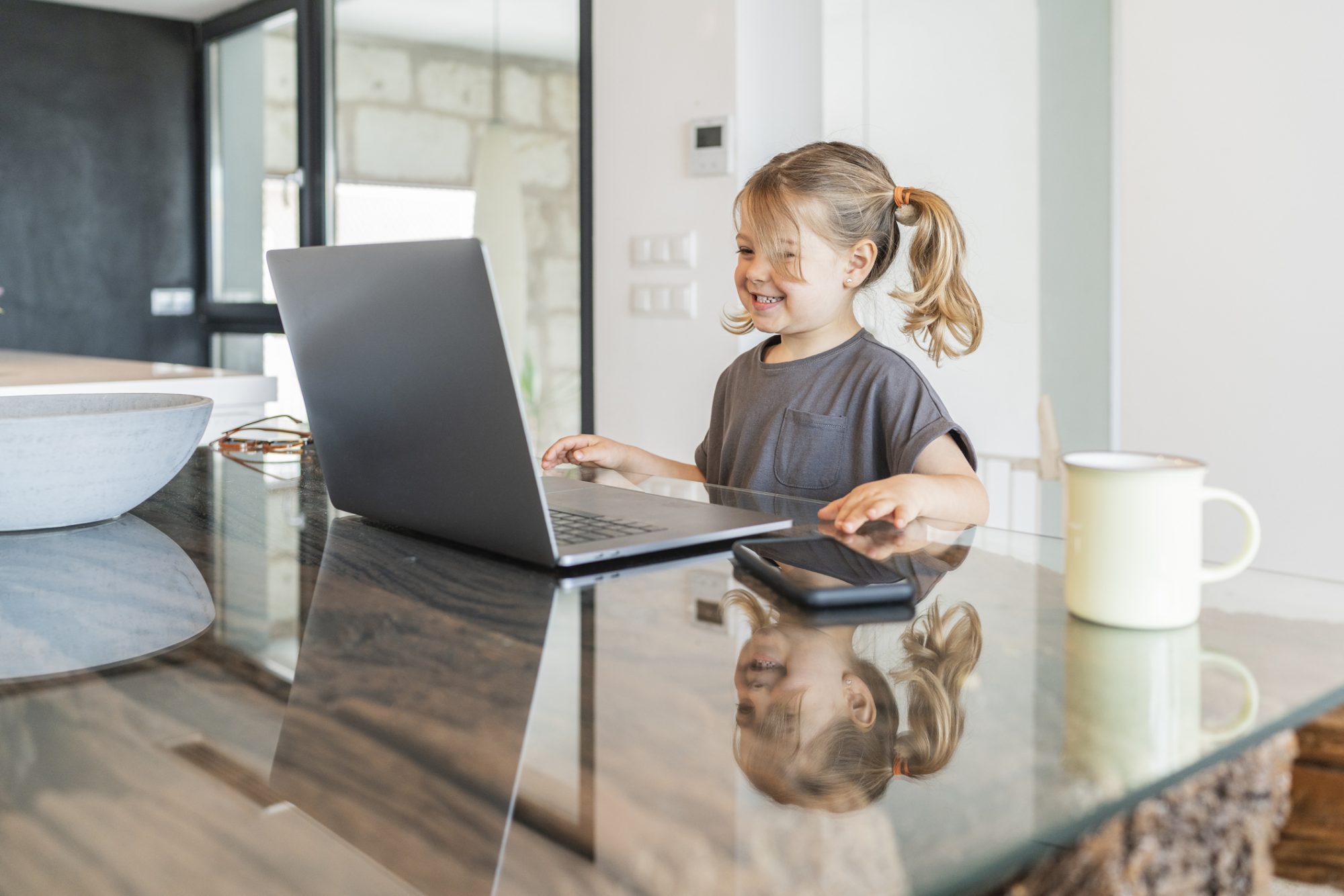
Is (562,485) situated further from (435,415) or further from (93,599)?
(93,599)

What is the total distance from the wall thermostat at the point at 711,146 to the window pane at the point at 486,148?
0.52m

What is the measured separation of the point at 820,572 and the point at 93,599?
0.43 metres

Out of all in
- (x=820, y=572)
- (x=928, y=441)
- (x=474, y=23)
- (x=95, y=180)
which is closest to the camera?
(x=820, y=572)

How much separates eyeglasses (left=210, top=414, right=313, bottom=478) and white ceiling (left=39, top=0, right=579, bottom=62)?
1857 mm

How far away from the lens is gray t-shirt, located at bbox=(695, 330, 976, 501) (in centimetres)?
136

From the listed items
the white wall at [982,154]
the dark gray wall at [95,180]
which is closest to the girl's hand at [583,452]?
the white wall at [982,154]

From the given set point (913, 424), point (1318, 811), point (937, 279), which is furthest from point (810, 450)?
point (1318, 811)

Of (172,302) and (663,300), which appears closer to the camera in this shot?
(663,300)

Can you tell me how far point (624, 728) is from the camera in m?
0.45

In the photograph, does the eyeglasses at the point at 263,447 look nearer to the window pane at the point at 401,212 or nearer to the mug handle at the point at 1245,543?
the mug handle at the point at 1245,543

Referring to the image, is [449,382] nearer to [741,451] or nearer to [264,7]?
[741,451]

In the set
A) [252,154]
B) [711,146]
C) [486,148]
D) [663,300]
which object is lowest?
[663,300]

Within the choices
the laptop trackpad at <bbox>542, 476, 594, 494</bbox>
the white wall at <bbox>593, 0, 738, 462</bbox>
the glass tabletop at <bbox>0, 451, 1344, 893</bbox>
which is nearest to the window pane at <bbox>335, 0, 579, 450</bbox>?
the white wall at <bbox>593, 0, 738, 462</bbox>

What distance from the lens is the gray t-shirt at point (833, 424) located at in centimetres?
136
